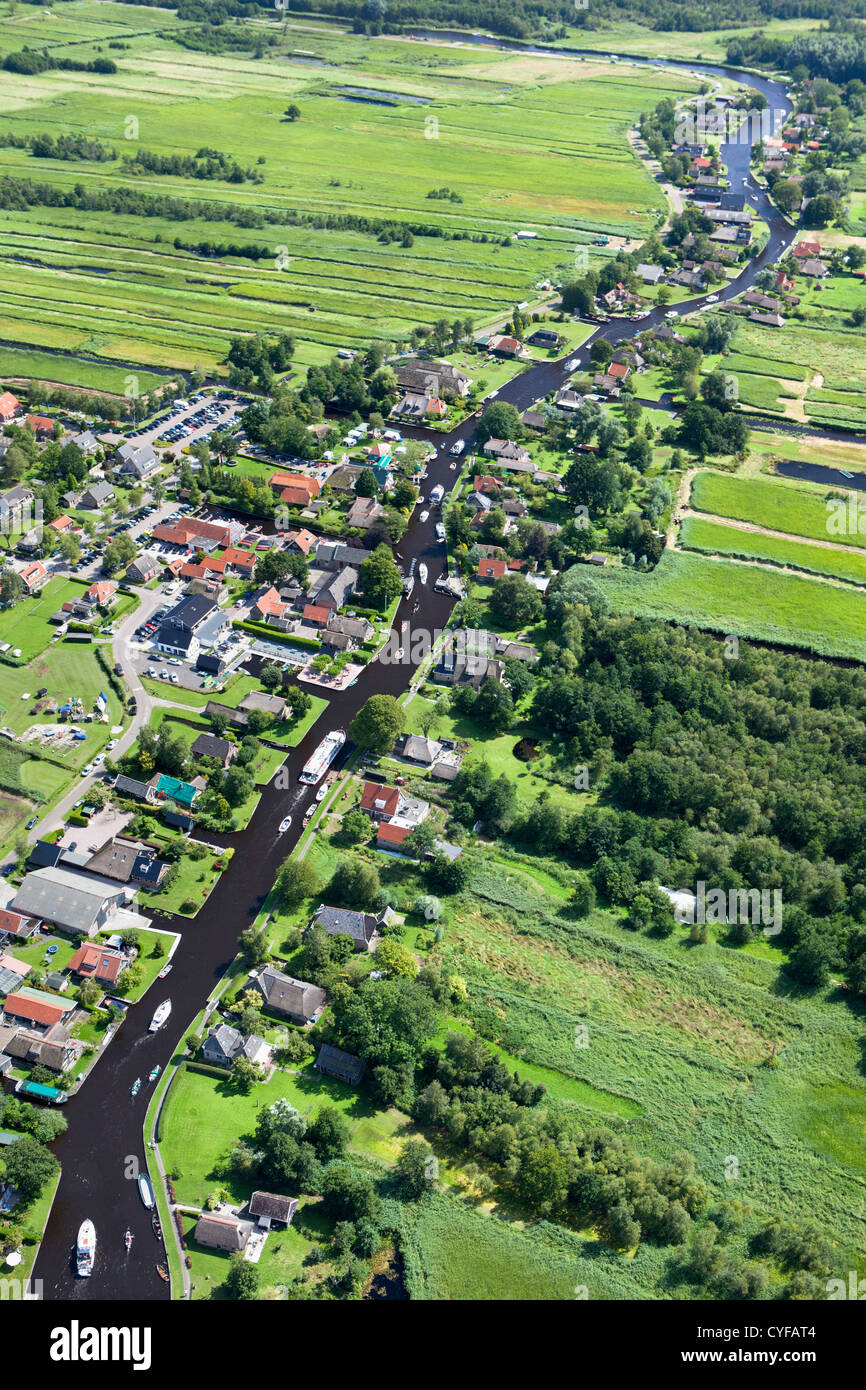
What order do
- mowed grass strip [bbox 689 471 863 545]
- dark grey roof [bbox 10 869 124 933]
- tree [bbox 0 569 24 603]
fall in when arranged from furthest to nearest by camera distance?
mowed grass strip [bbox 689 471 863 545] < tree [bbox 0 569 24 603] < dark grey roof [bbox 10 869 124 933]

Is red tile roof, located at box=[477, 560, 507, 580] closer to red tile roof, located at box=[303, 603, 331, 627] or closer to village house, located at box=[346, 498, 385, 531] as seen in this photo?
village house, located at box=[346, 498, 385, 531]

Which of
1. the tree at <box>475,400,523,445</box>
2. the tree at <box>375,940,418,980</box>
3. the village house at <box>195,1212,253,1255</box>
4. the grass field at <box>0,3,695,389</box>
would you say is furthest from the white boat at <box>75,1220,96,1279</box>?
the grass field at <box>0,3,695,389</box>

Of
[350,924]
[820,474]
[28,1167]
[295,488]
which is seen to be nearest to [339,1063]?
[350,924]

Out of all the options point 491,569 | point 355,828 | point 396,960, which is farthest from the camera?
point 491,569

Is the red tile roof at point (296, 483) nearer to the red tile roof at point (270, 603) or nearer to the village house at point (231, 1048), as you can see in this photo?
the red tile roof at point (270, 603)

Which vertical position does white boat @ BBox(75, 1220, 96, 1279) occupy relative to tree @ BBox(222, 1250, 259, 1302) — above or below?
below

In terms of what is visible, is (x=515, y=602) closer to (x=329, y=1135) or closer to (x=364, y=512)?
(x=364, y=512)
